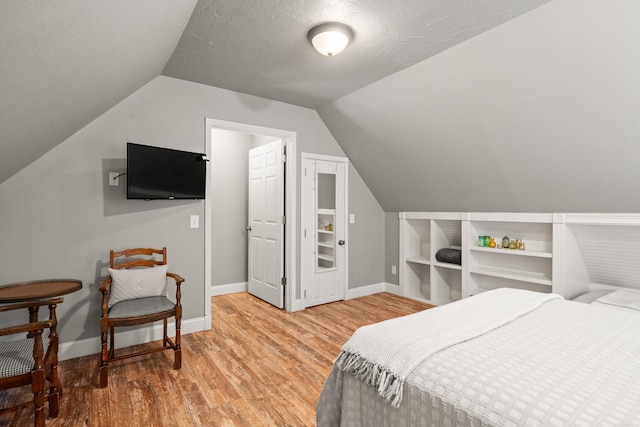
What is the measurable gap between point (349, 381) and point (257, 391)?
1101 millimetres

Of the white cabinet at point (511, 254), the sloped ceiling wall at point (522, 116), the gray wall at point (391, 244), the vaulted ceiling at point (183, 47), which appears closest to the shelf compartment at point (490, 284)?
the white cabinet at point (511, 254)

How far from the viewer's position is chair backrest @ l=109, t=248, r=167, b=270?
112 inches

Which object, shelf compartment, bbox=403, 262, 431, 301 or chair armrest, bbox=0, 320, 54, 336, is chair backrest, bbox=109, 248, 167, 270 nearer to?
chair armrest, bbox=0, 320, 54, 336

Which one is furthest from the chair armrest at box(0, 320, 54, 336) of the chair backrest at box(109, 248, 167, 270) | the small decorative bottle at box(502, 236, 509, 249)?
the small decorative bottle at box(502, 236, 509, 249)

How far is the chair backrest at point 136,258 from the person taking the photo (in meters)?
2.84

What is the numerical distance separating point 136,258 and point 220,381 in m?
1.41

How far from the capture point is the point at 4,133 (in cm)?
167

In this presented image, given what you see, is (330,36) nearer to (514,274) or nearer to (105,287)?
(105,287)

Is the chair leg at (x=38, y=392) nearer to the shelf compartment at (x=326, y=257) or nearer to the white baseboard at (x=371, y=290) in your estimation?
the shelf compartment at (x=326, y=257)

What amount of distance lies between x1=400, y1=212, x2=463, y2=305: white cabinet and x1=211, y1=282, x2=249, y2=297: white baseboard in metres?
2.33

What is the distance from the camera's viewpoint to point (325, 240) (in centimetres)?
436

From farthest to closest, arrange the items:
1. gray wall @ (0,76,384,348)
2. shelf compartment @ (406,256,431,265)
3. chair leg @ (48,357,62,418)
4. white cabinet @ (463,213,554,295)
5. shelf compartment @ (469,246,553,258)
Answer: shelf compartment @ (406,256,431,265) → white cabinet @ (463,213,554,295) → shelf compartment @ (469,246,553,258) → gray wall @ (0,76,384,348) → chair leg @ (48,357,62,418)

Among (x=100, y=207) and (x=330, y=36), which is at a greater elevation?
(x=330, y=36)

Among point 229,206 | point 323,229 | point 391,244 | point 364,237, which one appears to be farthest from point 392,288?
point 229,206
